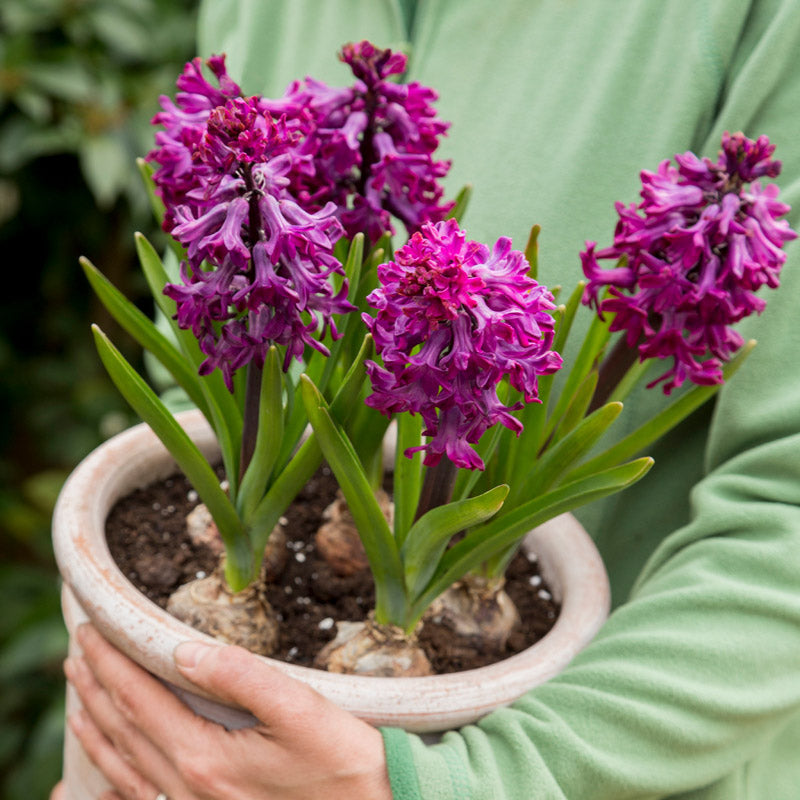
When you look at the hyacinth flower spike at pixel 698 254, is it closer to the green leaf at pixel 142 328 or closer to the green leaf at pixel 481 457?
the green leaf at pixel 481 457

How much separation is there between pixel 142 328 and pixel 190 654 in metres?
0.21

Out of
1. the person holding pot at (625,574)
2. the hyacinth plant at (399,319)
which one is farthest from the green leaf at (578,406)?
the person holding pot at (625,574)

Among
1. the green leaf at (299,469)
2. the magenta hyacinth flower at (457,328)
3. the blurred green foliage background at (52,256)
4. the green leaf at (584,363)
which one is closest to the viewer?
the magenta hyacinth flower at (457,328)

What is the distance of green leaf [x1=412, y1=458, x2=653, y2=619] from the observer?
0.56 metres

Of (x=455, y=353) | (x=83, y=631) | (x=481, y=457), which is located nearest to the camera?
(x=455, y=353)

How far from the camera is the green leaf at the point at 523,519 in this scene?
56 centimetres

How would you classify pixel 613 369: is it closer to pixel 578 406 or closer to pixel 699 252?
pixel 578 406

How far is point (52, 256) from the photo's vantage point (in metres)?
1.73

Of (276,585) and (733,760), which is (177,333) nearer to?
(276,585)

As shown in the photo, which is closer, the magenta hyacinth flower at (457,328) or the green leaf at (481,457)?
the magenta hyacinth flower at (457,328)

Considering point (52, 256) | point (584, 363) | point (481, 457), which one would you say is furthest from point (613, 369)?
point (52, 256)

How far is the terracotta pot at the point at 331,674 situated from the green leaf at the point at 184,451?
0.22 feet

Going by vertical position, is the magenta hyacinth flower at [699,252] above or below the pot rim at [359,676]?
above

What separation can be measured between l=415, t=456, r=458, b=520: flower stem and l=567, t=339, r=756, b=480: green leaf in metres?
0.10
